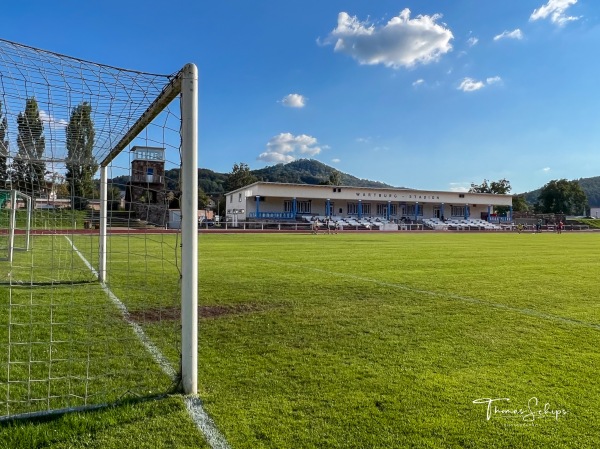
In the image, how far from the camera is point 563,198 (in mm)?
107625

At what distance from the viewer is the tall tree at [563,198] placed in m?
108

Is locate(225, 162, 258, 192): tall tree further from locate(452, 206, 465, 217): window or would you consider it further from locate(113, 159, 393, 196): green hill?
locate(452, 206, 465, 217): window

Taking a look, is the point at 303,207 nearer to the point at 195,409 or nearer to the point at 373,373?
the point at 373,373

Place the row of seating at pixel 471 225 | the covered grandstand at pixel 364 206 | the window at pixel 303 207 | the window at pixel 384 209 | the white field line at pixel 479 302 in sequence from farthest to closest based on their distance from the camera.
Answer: the window at pixel 384 209 → the window at pixel 303 207 → the row of seating at pixel 471 225 → the covered grandstand at pixel 364 206 → the white field line at pixel 479 302

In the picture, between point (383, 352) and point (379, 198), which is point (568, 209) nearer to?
point (379, 198)

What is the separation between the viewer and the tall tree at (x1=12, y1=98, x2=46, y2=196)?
5.27m

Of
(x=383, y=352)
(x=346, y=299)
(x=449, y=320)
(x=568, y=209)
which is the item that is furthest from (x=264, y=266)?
(x=568, y=209)

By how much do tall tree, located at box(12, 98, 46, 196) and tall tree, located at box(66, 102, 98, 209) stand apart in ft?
1.23

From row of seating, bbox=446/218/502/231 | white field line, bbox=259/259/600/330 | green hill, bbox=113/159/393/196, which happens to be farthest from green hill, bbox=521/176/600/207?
white field line, bbox=259/259/600/330

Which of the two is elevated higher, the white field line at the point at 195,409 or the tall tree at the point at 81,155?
the tall tree at the point at 81,155

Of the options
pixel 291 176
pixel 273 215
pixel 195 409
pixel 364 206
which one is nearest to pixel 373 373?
pixel 195 409

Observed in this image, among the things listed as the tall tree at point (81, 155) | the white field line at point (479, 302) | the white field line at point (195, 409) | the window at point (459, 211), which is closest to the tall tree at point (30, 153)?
the tall tree at point (81, 155)

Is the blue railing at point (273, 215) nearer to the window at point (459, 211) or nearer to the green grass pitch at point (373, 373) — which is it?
the window at point (459, 211)

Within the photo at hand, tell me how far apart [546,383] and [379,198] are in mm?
65942
